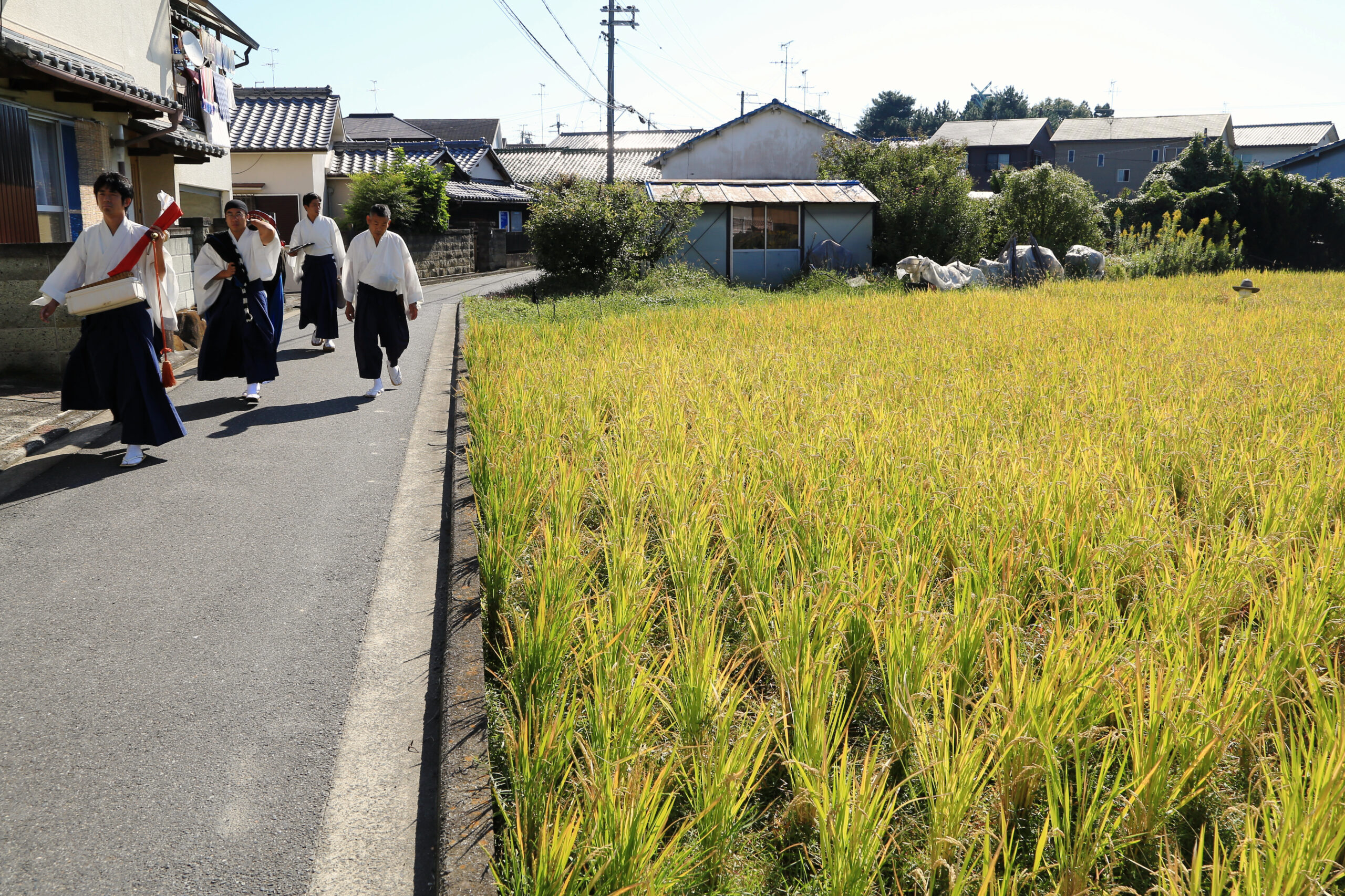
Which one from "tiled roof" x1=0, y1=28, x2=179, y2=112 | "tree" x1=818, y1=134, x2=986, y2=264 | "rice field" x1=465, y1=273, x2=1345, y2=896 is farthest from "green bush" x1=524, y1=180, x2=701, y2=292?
"rice field" x1=465, y1=273, x2=1345, y2=896

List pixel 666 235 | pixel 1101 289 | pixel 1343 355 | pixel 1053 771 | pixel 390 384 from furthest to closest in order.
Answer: pixel 666 235, pixel 1101 289, pixel 390 384, pixel 1343 355, pixel 1053 771

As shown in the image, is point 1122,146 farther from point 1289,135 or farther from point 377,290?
point 377,290

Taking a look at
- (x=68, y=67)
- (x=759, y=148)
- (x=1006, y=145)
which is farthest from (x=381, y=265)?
(x=1006, y=145)

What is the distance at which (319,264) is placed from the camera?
11.4m

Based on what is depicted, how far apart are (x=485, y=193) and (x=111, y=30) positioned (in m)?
19.9

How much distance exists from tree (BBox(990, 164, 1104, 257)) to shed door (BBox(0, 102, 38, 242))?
21.1 meters

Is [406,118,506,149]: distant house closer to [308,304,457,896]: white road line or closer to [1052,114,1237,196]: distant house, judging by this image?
[1052,114,1237,196]: distant house

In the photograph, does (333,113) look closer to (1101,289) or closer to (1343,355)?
(1101,289)

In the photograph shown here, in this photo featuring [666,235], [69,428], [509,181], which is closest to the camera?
[69,428]

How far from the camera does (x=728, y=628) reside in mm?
3441

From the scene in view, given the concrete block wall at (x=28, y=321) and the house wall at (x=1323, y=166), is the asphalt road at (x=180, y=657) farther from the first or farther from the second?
the house wall at (x=1323, y=166)

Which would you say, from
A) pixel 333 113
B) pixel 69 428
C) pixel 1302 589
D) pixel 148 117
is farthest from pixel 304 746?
pixel 333 113

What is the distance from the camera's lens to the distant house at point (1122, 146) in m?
55.8

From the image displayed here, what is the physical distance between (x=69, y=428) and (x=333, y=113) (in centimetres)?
2245
